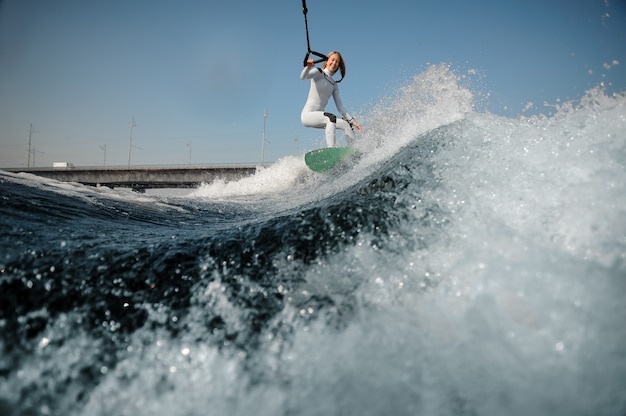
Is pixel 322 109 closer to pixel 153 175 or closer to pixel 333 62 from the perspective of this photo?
pixel 333 62

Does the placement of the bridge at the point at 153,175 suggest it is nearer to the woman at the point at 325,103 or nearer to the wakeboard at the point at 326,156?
the woman at the point at 325,103

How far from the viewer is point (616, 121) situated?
1726 mm

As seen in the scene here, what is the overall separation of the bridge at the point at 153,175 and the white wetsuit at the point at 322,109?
62.3 ft

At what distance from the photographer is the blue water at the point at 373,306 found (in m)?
1.08

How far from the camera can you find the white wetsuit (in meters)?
7.52

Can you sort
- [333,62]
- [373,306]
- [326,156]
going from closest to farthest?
[373,306], [326,156], [333,62]

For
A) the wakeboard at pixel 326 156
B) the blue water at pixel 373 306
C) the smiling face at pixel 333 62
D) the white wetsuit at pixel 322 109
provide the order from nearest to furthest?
the blue water at pixel 373 306, the wakeboard at pixel 326 156, the white wetsuit at pixel 322 109, the smiling face at pixel 333 62

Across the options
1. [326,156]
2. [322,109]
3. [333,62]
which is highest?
[333,62]

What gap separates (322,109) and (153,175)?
2807cm

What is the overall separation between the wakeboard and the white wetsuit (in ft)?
3.03

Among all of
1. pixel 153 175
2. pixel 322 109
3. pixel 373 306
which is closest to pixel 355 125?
pixel 322 109

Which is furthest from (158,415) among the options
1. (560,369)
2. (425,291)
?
(560,369)

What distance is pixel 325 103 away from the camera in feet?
26.2

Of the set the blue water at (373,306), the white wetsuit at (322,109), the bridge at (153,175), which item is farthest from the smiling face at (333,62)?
the bridge at (153,175)
